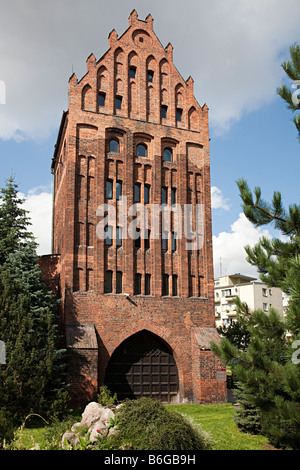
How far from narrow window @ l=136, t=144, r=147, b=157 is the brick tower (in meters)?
0.06

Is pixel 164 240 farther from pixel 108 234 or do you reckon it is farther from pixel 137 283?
pixel 108 234

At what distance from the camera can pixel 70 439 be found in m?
11.3

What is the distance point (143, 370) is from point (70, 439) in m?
9.03

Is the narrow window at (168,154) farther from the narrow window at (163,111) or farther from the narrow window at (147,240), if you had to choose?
the narrow window at (147,240)

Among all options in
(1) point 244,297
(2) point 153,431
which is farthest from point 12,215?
(1) point 244,297

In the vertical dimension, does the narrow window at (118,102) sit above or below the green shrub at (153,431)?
above

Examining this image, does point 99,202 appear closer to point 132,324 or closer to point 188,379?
point 132,324

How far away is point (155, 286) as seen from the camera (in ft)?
68.9

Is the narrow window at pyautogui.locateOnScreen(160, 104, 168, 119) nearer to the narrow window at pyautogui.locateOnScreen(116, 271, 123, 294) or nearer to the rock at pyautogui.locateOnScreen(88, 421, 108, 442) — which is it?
the narrow window at pyautogui.locateOnScreen(116, 271, 123, 294)

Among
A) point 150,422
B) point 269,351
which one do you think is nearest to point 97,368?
point 150,422

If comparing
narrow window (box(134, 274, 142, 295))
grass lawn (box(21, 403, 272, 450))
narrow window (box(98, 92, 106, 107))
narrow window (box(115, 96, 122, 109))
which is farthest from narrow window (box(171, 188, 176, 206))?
grass lawn (box(21, 403, 272, 450))

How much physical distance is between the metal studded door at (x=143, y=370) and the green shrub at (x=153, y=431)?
7876 millimetres

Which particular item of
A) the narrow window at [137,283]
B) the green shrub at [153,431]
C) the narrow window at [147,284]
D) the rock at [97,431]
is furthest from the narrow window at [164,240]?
the rock at [97,431]

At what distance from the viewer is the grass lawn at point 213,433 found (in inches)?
471
